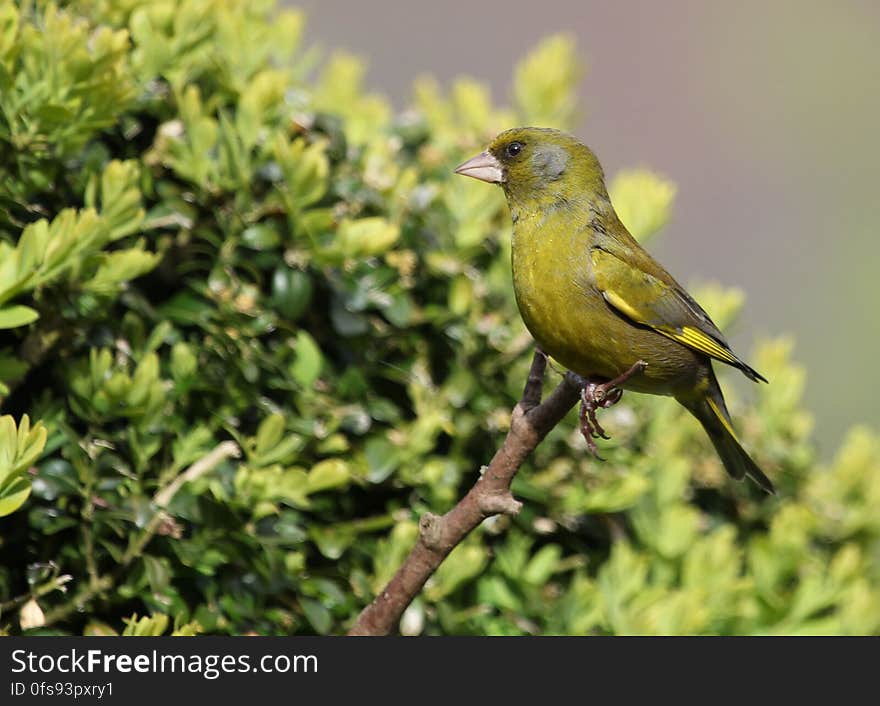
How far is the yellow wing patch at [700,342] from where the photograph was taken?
3479mm

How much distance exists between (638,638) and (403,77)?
6461mm

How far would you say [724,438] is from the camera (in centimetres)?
379

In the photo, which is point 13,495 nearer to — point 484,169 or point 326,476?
point 326,476

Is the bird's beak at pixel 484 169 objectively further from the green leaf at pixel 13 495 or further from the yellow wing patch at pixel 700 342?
the green leaf at pixel 13 495

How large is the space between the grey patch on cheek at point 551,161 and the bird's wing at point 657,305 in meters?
0.30

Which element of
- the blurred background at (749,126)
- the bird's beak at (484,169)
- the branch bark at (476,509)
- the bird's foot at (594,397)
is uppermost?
the blurred background at (749,126)

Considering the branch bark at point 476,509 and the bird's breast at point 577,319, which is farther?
the bird's breast at point 577,319

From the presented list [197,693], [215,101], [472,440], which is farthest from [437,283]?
[197,693]

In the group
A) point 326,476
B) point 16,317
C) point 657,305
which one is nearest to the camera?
point 16,317

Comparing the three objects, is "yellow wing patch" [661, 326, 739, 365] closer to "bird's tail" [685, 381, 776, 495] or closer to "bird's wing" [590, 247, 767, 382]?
"bird's wing" [590, 247, 767, 382]

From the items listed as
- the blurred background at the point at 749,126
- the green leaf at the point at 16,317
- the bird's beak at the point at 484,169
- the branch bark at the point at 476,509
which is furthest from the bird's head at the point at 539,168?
the blurred background at the point at 749,126

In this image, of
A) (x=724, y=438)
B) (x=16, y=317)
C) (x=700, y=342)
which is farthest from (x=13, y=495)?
(x=724, y=438)

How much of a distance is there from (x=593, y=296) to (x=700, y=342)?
41 cm

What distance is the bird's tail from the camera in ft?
12.1
